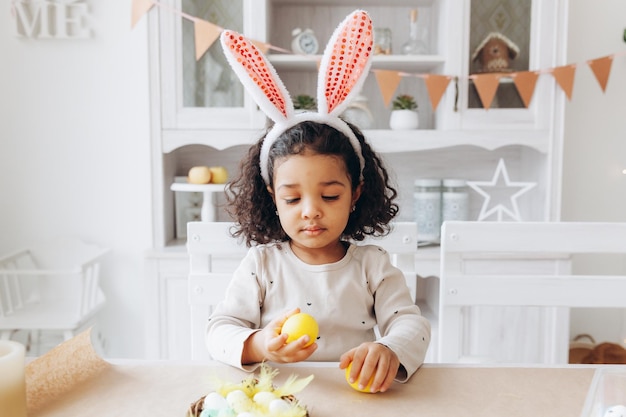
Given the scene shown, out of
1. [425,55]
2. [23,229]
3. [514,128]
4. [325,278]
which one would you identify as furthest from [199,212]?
[325,278]

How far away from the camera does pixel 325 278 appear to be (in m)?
0.91

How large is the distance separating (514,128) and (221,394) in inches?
64.3

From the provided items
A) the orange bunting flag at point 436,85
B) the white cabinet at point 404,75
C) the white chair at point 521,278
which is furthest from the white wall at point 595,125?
the white chair at point 521,278

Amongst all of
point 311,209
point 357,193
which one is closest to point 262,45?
point 357,193

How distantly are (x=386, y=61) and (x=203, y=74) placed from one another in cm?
61

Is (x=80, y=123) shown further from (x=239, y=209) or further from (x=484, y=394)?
(x=484, y=394)

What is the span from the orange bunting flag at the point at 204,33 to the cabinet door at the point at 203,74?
21mm

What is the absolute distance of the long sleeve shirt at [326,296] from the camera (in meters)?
0.90

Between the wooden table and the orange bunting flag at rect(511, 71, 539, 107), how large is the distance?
4.53ft

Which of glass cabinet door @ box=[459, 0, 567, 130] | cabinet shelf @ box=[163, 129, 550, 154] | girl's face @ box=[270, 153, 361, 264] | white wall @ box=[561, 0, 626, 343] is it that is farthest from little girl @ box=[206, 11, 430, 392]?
white wall @ box=[561, 0, 626, 343]

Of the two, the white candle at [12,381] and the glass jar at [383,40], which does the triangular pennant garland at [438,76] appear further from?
the white candle at [12,381]

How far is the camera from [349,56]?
827 millimetres

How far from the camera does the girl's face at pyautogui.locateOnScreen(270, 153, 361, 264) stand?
2.74ft

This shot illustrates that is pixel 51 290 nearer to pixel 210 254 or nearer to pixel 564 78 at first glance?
pixel 210 254
